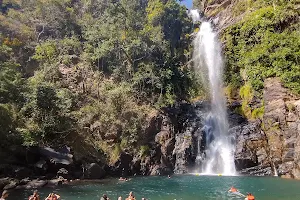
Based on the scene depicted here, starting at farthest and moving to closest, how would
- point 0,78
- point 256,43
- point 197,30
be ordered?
point 197,30 < point 256,43 < point 0,78

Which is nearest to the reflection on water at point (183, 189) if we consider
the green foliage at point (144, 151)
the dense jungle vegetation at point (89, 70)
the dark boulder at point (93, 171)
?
the dark boulder at point (93, 171)

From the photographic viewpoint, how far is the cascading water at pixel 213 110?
3634 centimetres

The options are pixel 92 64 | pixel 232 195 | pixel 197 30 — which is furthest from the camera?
pixel 197 30

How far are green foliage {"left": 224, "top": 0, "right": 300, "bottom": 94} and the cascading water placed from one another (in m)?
2.55

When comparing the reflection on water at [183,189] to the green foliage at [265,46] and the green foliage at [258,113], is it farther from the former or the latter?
the green foliage at [265,46]

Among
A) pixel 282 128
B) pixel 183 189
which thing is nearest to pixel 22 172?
pixel 183 189

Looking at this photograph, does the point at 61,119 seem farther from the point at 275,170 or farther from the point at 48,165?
the point at 275,170

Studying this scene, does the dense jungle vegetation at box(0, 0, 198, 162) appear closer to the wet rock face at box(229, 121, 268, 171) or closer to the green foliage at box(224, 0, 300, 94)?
the green foliage at box(224, 0, 300, 94)

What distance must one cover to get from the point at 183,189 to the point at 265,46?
25.1m

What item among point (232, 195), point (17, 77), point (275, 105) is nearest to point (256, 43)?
point (275, 105)

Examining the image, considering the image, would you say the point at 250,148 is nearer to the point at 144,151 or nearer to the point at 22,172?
the point at 144,151

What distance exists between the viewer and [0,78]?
2511cm

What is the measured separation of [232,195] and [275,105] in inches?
599

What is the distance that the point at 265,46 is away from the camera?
41.4 metres
